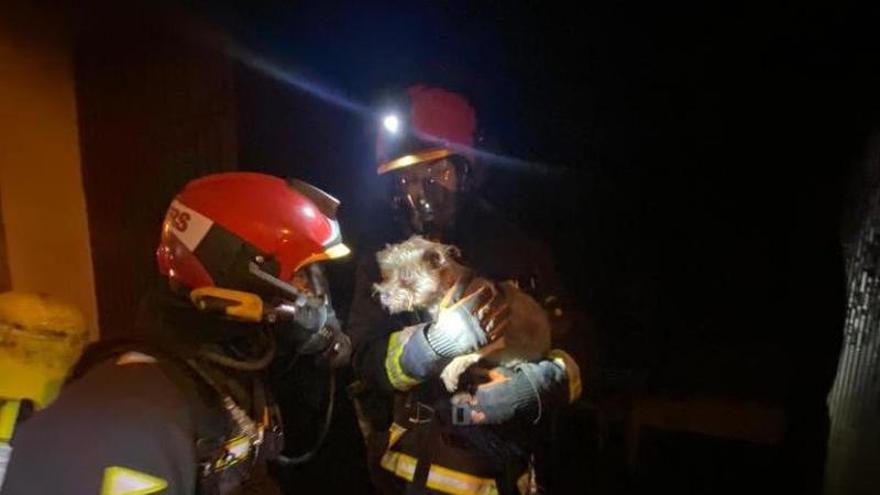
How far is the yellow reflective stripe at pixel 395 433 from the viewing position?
2.76m

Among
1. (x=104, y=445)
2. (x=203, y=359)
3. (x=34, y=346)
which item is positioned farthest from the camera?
(x=203, y=359)

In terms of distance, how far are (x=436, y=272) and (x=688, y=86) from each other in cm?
231

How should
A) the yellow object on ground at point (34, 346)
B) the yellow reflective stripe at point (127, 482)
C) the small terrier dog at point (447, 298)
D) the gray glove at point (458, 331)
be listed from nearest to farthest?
the yellow reflective stripe at point (127, 482) → the yellow object on ground at point (34, 346) → the gray glove at point (458, 331) → the small terrier dog at point (447, 298)

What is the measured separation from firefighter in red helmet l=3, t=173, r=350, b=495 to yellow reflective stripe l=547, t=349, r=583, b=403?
90 centimetres

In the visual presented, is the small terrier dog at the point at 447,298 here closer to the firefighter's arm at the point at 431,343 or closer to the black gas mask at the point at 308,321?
the firefighter's arm at the point at 431,343

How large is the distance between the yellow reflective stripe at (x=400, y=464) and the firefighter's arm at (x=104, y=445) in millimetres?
1277

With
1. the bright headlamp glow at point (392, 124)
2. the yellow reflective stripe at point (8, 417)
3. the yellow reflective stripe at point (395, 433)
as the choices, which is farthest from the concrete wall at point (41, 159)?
the yellow reflective stripe at point (8, 417)

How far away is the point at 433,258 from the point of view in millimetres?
2463

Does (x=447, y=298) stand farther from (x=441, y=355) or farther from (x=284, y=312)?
(x=284, y=312)

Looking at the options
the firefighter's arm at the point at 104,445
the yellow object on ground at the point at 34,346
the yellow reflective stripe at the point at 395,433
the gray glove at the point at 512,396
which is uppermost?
the yellow object on ground at the point at 34,346

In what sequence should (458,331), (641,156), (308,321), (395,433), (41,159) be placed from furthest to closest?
(641,156) → (41,159) → (395,433) → (458,331) → (308,321)

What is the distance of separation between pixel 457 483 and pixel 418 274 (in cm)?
84

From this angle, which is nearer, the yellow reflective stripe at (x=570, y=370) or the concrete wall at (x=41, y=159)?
the yellow reflective stripe at (x=570, y=370)

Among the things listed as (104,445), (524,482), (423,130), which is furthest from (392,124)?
(104,445)
